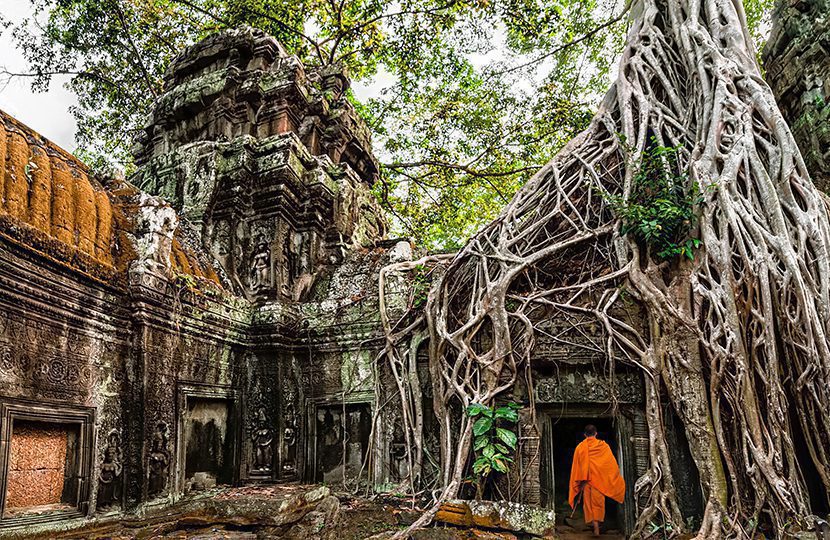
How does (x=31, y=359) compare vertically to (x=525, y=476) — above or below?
above

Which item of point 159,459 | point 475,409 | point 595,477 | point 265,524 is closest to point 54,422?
point 159,459

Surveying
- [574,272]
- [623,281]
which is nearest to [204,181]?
[574,272]

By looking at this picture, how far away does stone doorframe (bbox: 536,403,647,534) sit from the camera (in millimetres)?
4703

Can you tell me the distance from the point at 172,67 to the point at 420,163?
554 centimetres

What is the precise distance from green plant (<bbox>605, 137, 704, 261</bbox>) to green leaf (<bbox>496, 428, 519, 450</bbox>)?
220 centimetres

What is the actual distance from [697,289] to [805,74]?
495cm

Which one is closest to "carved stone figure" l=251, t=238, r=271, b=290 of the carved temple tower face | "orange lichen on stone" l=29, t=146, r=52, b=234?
the carved temple tower face

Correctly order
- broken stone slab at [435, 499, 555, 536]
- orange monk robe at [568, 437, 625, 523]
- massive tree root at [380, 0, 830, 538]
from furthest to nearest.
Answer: orange monk robe at [568, 437, 625, 523]
massive tree root at [380, 0, 830, 538]
broken stone slab at [435, 499, 555, 536]

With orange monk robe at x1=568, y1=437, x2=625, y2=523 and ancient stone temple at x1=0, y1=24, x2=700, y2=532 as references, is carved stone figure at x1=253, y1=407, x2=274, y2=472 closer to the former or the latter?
ancient stone temple at x1=0, y1=24, x2=700, y2=532

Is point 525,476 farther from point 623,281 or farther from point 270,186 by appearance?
point 270,186

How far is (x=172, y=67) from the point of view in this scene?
867 cm

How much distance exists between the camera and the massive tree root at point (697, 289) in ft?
14.1

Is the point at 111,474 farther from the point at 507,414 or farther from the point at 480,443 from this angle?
the point at 507,414

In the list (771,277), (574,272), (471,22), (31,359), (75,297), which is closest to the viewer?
(31,359)
